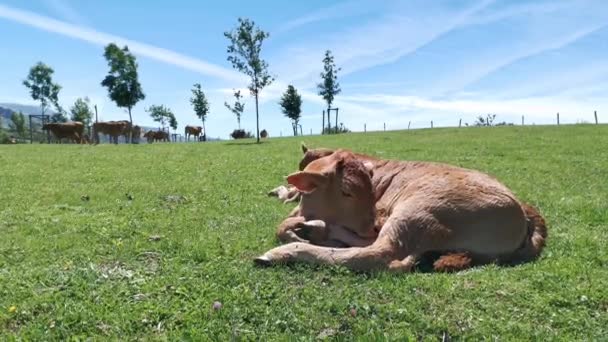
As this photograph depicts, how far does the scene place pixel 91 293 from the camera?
4.54 metres

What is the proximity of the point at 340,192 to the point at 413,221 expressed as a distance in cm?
101

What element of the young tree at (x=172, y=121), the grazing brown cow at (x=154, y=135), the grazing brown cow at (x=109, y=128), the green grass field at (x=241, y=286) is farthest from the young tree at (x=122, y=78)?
the green grass field at (x=241, y=286)

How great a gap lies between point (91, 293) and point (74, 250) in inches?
70.9

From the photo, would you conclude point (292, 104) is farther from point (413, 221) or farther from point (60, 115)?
point (413, 221)

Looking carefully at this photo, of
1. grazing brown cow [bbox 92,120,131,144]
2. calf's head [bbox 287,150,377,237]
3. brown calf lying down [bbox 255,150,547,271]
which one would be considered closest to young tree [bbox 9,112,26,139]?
grazing brown cow [bbox 92,120,131,144]

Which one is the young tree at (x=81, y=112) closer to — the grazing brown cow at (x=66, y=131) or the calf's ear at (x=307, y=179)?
the grazing brown cow at (x=66, y=131)

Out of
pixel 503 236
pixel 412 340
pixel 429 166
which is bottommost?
pixel 412 340

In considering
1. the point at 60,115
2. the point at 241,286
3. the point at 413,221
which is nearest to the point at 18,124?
the point at 60,115

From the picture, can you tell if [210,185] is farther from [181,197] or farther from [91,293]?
[91,293]

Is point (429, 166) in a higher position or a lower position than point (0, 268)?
higher

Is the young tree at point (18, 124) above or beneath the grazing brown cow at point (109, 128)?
above

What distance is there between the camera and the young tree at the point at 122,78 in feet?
199

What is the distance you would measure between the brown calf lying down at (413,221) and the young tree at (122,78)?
59.4 meters

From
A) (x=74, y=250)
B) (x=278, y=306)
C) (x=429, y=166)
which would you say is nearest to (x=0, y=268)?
(x=74, y=250)
